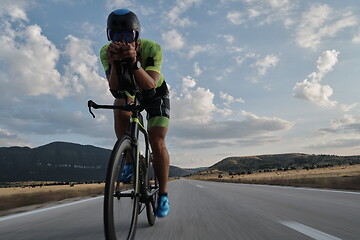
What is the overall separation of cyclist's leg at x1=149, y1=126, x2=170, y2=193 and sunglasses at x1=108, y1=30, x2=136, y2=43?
1.22 m

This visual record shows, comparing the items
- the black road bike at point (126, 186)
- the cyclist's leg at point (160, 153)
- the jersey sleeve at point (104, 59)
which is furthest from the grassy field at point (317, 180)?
the jersey sleeve at point (104, 59)

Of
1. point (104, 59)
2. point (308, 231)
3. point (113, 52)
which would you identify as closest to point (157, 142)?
point (104, 59)

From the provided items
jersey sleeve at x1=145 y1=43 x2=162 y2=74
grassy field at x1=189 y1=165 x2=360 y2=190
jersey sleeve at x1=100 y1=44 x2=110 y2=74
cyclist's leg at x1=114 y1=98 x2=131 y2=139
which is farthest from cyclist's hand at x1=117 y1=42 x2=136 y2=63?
grassy field at x1=189 y1=165 x2=360 y2=190

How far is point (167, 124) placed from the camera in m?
3.97

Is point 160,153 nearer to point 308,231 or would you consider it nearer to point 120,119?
point 120,119

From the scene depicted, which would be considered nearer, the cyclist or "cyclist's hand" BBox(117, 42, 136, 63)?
"cyclist's hand" BBox(117, 42, 136, 63)

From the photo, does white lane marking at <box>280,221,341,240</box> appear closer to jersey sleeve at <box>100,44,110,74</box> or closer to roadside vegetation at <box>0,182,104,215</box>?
jersey sleeve at <box>100,44,110,74</box>

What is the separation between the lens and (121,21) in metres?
2.95

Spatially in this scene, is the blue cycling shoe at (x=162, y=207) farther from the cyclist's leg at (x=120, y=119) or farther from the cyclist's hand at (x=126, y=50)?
the cyclist's hand at (x=126, y=50)

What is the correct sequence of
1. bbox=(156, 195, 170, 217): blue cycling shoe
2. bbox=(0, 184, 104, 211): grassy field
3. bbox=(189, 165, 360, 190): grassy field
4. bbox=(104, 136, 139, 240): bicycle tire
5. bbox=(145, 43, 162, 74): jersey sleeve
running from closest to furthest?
bbox=(104, 136, 139, 240): bicycle tire < bbox=(145, 43, 162, 74): jersey sleeve < bbox=(156, 195, 170, 217): blue cycling shoe < bbox=(0, 184, 104, 211): grassy field < bbox=(189, 165, 360, 190): grassy field

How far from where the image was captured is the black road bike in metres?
2.34

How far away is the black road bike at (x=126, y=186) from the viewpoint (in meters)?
2.34

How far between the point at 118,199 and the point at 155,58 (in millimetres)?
1512

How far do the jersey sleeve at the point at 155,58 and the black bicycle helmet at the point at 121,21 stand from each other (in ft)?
1.33
